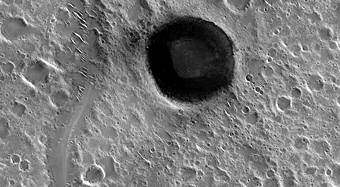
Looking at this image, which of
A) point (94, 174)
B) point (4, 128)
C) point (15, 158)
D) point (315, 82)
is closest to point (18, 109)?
point (4, 128)

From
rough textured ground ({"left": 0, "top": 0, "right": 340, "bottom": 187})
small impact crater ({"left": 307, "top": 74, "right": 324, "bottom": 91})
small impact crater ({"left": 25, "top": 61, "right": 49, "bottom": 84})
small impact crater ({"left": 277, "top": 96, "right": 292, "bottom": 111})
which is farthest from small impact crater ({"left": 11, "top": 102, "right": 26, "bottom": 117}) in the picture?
small impact crater ({"left": 307, "top": 74, "right": 324, "bottom": 91})

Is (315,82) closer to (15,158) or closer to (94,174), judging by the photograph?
(94,174)

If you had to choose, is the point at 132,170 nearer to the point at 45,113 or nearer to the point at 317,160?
the point at 45,113

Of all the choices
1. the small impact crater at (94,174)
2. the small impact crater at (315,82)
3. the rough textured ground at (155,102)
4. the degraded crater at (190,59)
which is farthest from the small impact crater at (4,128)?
the small impact crater at (315,82)

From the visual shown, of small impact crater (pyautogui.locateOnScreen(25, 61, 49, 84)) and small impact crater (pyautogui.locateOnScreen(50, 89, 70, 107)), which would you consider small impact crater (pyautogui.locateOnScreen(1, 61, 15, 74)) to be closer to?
small impact crater (pyautogui.locateOnScreen(25, 61, 49, 84))

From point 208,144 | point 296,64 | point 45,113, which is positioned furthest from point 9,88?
point 296,64

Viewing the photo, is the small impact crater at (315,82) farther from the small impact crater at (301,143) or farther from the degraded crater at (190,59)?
the degraded crater at (190,59)

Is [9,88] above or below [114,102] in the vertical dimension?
above
